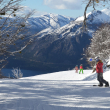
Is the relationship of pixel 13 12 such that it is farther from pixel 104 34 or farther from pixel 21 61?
pixel 21 61

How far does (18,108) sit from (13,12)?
10.1 ft

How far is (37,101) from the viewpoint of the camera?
503 cm

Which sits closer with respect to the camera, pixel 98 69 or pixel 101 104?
pixel 101 104

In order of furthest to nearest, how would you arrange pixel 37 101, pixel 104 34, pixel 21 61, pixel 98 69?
pixel 21 61
pixel 104 34
pixel 98 69
pixel 37 101

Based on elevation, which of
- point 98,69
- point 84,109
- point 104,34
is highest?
point 104,34

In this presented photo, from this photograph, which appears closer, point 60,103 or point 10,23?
point 60,103

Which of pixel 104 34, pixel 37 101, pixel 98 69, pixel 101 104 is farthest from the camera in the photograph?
pixel 104 34

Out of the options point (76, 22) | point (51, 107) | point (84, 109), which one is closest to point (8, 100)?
point (51, 107)

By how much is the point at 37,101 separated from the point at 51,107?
0.72 m

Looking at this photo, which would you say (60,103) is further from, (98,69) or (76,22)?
(76,22)

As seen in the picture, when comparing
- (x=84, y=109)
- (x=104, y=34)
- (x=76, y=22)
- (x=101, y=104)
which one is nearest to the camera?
(x=84, y=109)

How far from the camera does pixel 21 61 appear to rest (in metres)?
171

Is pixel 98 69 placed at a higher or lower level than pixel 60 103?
higher

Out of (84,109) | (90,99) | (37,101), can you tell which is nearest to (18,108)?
(37,101)
